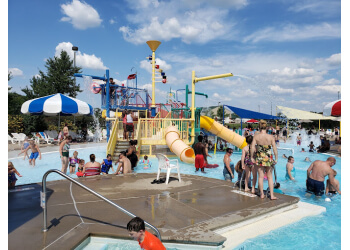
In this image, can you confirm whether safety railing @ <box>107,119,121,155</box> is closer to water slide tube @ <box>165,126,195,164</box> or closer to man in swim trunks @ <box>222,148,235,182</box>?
water slide tube @ <box>165,126,195,164</box>

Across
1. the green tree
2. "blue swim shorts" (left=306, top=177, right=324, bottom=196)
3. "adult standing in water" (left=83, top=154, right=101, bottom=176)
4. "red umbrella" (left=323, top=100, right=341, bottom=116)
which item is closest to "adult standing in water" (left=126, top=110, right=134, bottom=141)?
"adult standing in water" (left=83, top=154, right=101, bottom=176)

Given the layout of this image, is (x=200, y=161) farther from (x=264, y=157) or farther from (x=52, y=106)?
(x=52, y=106)

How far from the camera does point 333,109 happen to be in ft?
49.4

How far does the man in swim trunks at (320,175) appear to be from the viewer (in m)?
6.53

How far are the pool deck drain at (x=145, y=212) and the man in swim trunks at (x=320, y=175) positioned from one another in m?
1.61

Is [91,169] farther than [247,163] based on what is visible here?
Yes

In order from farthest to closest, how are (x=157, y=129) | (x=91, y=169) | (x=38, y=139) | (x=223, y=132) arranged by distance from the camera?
(x=38, y=139), (x=223, y=132), (x=157, y=129), (x=91, y=169)

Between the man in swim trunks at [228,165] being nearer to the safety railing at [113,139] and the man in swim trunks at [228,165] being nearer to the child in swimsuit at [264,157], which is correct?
the child in swimsuit at [264,157]

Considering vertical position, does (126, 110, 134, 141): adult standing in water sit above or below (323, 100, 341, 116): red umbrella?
below

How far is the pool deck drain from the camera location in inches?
145

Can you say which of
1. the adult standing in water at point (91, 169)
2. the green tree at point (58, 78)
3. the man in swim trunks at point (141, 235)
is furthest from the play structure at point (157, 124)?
the green tree at point (58, 78)

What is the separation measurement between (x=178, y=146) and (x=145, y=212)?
7045 mm

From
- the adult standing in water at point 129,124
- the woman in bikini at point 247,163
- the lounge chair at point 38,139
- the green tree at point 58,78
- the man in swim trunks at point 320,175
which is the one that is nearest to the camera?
the woman in bikini at point 247,163

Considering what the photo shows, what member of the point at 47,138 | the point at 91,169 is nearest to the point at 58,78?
the point at 47,138
